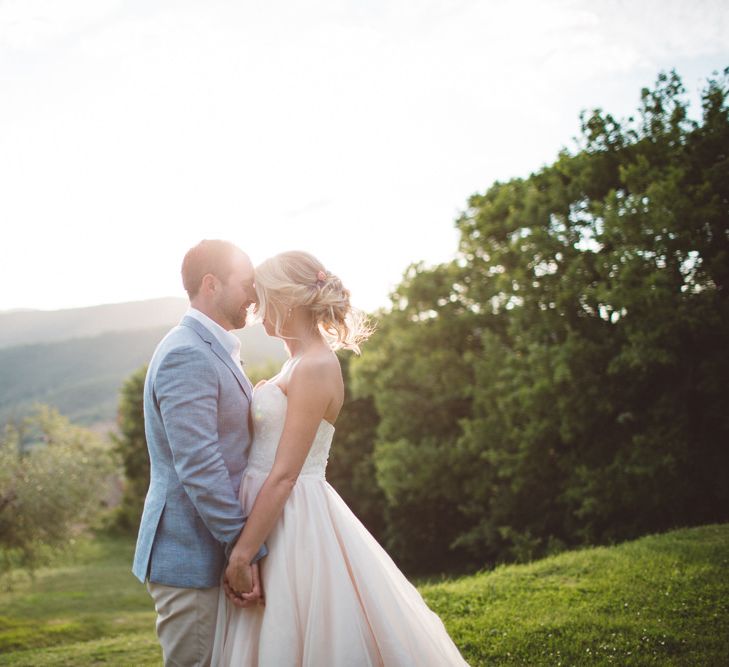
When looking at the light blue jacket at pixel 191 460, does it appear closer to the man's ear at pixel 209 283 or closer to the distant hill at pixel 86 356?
the man's ear at pixel 209 283

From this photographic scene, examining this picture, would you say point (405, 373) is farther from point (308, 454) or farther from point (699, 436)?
point (308, 454)

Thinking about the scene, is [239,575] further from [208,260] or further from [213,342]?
[208,260]

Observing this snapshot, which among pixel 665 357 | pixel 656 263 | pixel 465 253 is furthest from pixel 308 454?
pixel 465 253

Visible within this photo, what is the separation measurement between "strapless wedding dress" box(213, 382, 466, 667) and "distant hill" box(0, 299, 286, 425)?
256 feet

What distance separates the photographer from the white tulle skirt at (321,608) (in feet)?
11.5

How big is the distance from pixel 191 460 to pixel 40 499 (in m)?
20.3

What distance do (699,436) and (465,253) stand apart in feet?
32.6

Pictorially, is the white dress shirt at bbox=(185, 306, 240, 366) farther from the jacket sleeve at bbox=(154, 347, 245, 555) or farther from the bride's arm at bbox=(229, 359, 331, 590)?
the bride's arm at bbox=(229, 359, 331, 590)

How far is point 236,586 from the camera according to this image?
11.5 ft

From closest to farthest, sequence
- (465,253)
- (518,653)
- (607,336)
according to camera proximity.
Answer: (518,653) < (607,336) < (465,253)

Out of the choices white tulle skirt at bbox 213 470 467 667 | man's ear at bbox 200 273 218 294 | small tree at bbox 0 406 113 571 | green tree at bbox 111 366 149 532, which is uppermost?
man's ear at bbox 200 273 218 294

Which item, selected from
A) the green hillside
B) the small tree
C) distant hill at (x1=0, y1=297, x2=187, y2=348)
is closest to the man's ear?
the small tree

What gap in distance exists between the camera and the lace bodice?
3.80 m

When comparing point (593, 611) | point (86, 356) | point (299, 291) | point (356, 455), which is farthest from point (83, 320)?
point (299, 291)
